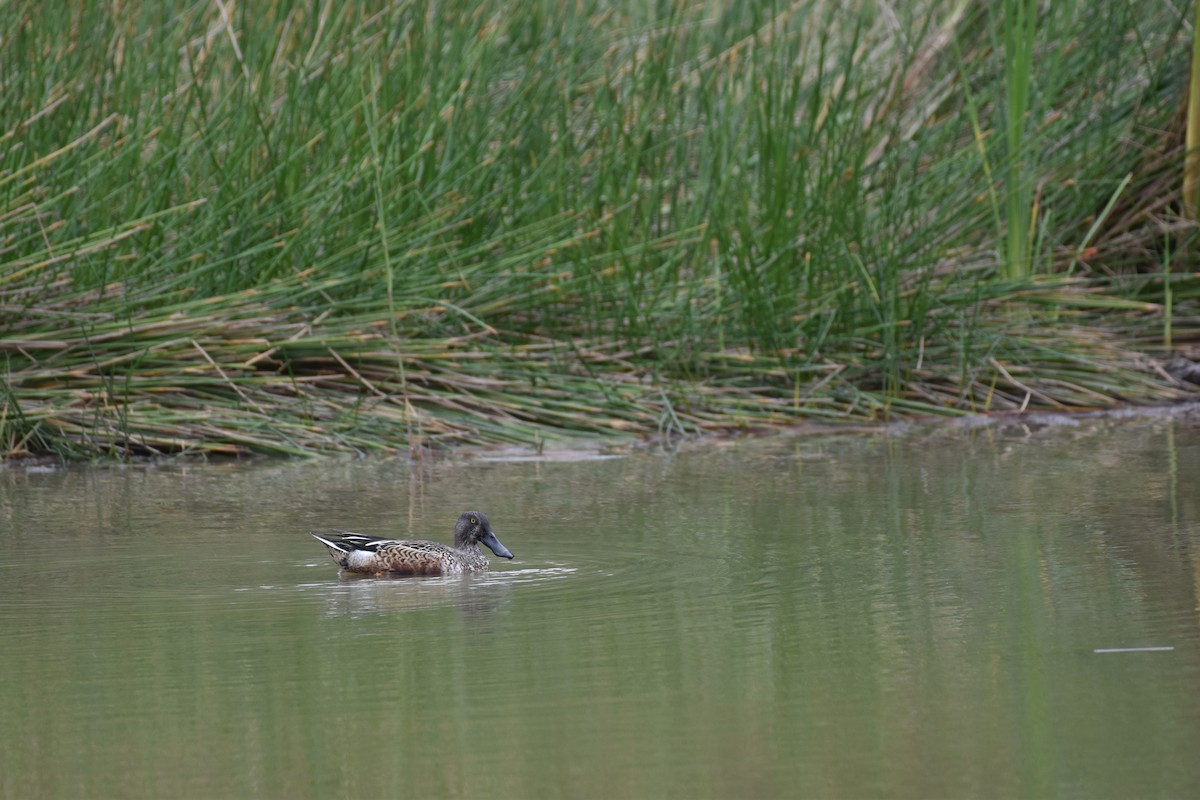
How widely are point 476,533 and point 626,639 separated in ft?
4.19

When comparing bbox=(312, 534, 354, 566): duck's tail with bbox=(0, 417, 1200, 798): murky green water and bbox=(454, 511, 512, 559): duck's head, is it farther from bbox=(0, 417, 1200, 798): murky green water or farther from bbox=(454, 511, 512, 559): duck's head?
bbox=(454, 511, 512, 559): duck's head

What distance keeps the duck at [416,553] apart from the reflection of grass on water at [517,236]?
246cm

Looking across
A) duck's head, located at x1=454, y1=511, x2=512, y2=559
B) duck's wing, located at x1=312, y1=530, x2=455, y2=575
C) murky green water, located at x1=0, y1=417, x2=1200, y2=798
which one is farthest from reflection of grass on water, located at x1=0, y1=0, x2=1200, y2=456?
duck's wing, located at x1=312, y1=530, x2=455, y2=575

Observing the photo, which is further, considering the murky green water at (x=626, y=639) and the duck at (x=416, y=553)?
the duck at (x=416, y=553)

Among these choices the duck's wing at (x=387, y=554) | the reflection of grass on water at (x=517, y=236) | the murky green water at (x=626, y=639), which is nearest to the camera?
the murky green water at (x=626, y=639)

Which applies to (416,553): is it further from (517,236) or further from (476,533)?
(517,236)

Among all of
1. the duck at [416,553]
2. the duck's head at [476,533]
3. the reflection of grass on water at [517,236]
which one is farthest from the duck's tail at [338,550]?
the reflection of grass on water at [517,236]

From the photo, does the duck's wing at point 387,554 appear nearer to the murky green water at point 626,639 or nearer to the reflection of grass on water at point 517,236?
the murky green water at point 626,639

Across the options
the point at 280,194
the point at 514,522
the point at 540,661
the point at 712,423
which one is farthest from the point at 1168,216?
the point at 540,661

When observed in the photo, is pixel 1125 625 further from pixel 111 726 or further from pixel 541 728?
pixel 111 726

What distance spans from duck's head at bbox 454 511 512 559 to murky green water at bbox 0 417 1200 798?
0.08 metres

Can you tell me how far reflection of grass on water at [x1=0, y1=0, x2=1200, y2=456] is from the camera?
26.2 feet

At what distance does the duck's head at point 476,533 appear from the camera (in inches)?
209

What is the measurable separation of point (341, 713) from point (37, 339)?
475 cm
